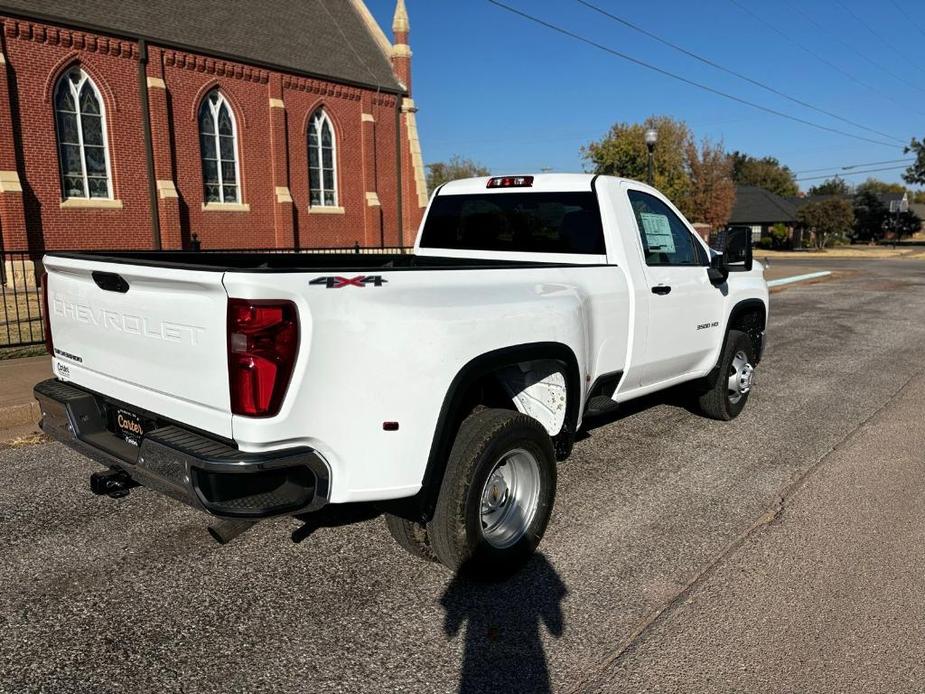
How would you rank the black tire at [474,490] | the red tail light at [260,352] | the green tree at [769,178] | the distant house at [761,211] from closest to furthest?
the red tail light at [260,352] < the black tire at [474,490] < the distant house at [761,211] < the green tree at [769,178]

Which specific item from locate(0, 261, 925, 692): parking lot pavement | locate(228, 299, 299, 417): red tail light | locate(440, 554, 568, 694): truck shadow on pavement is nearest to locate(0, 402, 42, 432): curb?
locate(0, 261, 925, 692): parking lot pavement

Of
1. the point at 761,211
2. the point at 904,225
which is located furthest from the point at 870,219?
the point at 761,211

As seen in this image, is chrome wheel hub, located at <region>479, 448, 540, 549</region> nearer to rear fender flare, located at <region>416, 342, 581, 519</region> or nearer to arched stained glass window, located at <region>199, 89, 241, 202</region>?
rear fender flare, located at <region>416, 342, 581, 519</region>

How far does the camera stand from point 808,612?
11.2 feet

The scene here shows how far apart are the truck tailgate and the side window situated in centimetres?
330

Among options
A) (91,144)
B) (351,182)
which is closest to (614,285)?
(91,144)

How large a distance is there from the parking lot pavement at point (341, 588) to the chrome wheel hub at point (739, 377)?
0.89 m

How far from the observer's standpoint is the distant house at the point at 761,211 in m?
64.4

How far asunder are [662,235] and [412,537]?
3.11 metres

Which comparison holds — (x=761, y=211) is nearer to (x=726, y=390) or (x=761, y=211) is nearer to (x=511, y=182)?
(x=726, y=390)

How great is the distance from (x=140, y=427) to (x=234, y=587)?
0.93 meters

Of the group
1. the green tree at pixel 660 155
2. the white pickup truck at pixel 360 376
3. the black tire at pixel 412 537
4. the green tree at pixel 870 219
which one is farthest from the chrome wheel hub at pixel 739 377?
the green tree at pixel 870 219

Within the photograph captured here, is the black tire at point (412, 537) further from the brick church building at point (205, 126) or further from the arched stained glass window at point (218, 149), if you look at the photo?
the arched stained glass window at point (218, 149)

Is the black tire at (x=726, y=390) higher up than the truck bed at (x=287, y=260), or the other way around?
the truck bed at (x=287, y=260)
